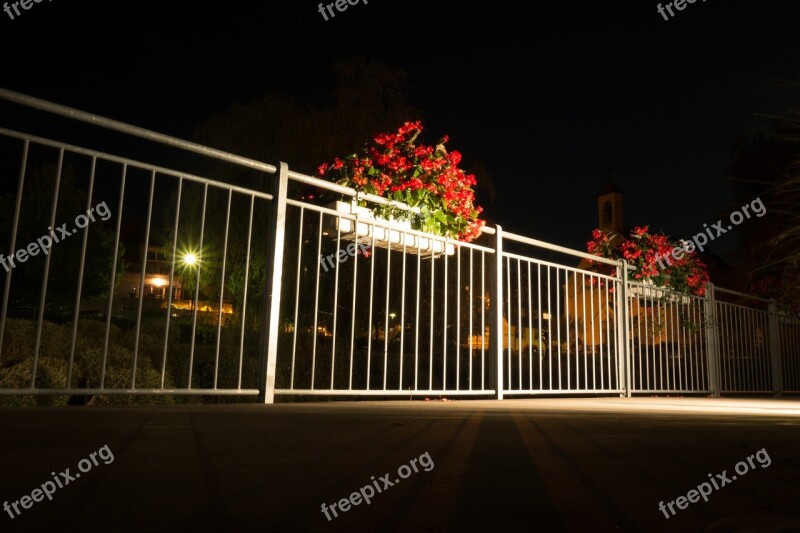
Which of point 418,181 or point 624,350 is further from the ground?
point 418,181

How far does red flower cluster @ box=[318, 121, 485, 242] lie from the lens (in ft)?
13.3

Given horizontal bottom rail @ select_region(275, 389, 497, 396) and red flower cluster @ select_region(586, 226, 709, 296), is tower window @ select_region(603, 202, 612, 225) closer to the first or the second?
red flower cluster @ select_region(586, 226, 709, 296)

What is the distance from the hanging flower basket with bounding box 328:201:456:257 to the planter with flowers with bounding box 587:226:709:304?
9.96 feet

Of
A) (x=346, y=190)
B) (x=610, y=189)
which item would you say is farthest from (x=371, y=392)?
(x=610, y=189)

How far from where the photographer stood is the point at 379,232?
3.85 m

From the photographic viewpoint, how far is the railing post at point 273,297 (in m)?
2.89

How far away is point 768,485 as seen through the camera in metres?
1.04

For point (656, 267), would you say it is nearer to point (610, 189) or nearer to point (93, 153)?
point (93, 153)

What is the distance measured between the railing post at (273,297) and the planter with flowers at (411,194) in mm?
706

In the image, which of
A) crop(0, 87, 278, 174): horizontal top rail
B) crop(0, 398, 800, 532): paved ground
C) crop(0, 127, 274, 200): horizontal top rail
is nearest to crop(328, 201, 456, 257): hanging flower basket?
crop(0, 87, 278, 174): horizontal top rail

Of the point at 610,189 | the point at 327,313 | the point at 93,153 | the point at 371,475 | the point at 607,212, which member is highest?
the point at 610,189

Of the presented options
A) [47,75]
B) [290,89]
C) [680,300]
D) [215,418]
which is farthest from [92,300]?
[215,418]

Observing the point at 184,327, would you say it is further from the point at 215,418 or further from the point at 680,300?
the point at 215,418

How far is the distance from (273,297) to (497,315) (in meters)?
1.92
